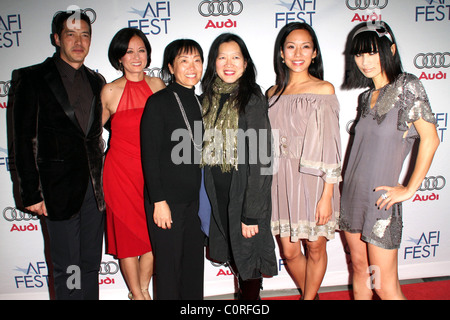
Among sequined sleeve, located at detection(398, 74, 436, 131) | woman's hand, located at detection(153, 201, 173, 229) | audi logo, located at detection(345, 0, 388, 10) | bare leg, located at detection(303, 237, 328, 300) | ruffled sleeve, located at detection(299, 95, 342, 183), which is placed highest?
audi logo, located at detection(345, 0, 388, 10)

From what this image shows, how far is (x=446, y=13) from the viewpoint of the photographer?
9.07 ft

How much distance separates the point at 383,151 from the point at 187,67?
1381 millimetres

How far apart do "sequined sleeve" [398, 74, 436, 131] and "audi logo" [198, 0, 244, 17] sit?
5.57 feet

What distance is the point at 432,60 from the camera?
2.83 m

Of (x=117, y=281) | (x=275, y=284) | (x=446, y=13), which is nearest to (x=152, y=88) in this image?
(x=117, y=281)

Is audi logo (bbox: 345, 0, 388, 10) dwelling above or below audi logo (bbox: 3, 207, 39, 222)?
above

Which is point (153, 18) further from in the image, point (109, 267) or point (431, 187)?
point (431, 187)

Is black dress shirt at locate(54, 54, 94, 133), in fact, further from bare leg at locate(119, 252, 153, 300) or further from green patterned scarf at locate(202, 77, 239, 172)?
bare leg at locate(119, 252, 153, 300)

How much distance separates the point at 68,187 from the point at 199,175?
3.21 ft

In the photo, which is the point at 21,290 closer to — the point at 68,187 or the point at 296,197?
the point at 68,187

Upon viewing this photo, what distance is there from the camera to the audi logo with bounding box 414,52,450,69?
9.26ft

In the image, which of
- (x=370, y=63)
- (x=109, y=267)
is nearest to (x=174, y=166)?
(x=370, y=63)

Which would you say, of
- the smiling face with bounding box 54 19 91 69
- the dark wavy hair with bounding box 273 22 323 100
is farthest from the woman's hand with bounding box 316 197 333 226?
the smiling face with bounding box 54 19 91 69

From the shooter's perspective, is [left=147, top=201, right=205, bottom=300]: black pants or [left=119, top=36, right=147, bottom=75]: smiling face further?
[left=119, top=36, right=147, bottom=75]: smiling face
